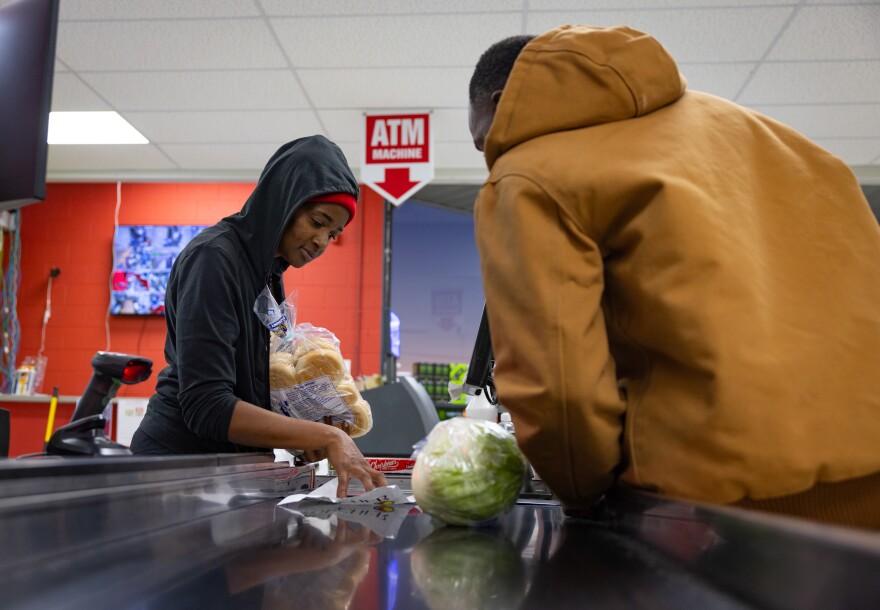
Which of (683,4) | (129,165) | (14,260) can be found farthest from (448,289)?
(683,4)

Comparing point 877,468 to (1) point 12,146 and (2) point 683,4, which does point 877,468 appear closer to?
(1) point 12,146

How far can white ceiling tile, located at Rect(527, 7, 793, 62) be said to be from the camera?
373 cm

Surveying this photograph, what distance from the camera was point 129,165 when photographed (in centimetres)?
600

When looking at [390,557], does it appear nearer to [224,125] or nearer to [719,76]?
[719,76]

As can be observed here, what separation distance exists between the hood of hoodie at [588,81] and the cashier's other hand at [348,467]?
29.3 inches

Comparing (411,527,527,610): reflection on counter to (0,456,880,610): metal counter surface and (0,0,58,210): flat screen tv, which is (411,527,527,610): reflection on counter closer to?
(0,456,880,610): metal counter surface

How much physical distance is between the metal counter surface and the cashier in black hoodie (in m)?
0.46

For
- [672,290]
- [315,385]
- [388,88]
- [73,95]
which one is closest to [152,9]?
[73,95]

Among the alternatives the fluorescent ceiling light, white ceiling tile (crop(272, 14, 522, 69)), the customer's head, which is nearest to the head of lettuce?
the customer's head

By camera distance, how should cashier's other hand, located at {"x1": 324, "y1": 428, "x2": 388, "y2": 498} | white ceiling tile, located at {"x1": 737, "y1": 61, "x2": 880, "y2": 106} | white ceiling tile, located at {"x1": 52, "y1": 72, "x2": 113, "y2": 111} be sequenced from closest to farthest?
cashier's other hand, located at {"x1": 324, "y1": 428, "x2": 388, "y2": 498}, white ceiling tile, located at {"x1": 737, "y1": 61, "x2": 880, "y2": 106}, white ceiling tile, located at {"x1": 52, "y1": 72, "x2": 113, "y2": 111}

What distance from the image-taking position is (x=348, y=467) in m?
1.40

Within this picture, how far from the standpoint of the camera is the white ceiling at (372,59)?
374 centimetres

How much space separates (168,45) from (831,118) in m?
4.33

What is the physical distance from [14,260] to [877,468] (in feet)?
21.8
